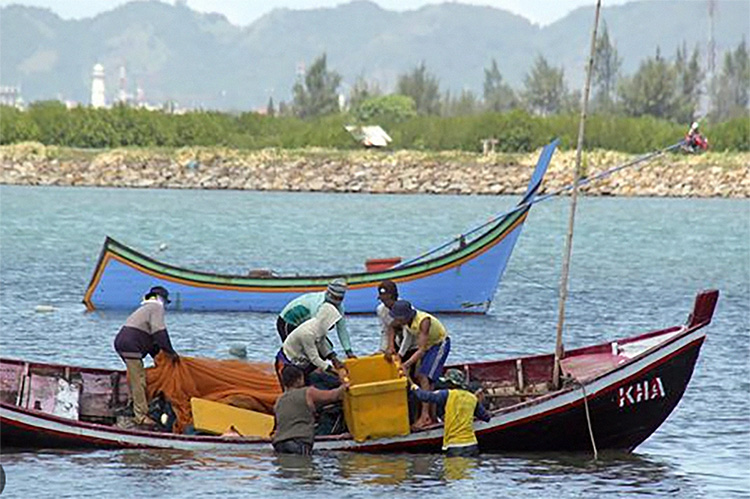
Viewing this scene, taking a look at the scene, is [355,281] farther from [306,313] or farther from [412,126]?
[412,126]

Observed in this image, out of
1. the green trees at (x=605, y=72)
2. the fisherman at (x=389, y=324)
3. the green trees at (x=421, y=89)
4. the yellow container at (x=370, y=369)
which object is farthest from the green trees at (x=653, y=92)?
the yellow container at (x=370, y=369)

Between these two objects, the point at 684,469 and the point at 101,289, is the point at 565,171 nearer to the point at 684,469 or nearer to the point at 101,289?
the point at 101,289

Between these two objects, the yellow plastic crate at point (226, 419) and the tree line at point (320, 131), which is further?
the tree line at point (320, 131)

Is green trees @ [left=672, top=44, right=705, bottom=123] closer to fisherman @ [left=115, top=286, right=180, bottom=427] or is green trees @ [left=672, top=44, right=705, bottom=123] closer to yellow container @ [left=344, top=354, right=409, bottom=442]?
fisherman @ [left=115, top=286, right=180, bottom=427]

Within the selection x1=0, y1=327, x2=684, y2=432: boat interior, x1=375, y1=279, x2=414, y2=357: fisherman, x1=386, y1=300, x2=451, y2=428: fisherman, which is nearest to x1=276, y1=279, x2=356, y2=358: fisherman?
x1=375, y1=279, x2=414, y2=357: fisherman

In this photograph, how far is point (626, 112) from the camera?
133 meters

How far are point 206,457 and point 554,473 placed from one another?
11.6ft

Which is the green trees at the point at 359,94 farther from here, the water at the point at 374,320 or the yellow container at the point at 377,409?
the yellow container at the point at 377,409

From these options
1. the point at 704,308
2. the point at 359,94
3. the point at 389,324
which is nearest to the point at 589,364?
the point at 704,308

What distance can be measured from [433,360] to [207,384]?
7.99ft

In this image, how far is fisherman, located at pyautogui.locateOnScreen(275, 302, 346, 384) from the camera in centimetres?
1745

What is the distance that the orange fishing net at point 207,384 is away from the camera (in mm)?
18250

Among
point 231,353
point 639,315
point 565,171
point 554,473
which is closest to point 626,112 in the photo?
point 565,171

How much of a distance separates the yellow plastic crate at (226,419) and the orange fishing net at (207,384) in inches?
4.7
